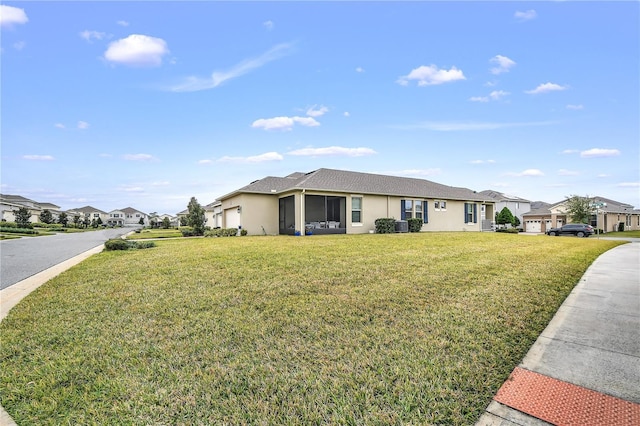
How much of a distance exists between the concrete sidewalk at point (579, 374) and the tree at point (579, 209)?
39.1 meters

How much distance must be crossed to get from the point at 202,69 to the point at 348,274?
12138 millimetres

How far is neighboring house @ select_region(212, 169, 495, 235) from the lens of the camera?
19734 millimetres

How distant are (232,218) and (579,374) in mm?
21981

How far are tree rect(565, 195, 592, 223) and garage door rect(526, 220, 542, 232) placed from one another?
15.7 feet

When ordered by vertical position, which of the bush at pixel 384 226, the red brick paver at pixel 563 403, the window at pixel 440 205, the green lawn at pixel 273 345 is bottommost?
the red brick paver at pixel 563 403

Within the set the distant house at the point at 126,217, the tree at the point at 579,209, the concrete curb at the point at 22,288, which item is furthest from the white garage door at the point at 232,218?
the distant house at the point at 126,217

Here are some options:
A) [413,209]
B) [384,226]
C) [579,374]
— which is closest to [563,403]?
[579,374]

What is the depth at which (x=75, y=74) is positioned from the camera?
1284 centimetres

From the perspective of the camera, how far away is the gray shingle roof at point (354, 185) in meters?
19.7

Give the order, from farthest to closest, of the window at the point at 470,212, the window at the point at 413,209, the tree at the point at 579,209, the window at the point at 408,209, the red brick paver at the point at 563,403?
the tree at the point at 579,209, the window at the point at 470,212, the window at the point at 408,209, the window at the point at 413,209, the red brick paver at the point at 563,403

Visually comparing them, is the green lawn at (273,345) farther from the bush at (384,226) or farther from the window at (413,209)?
the window at (413,209)

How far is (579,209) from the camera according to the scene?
1401 inches

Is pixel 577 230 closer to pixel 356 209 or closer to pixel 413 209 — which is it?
pixel 413 209

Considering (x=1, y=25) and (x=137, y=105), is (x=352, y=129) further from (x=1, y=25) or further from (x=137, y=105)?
(x=1, y=25)
